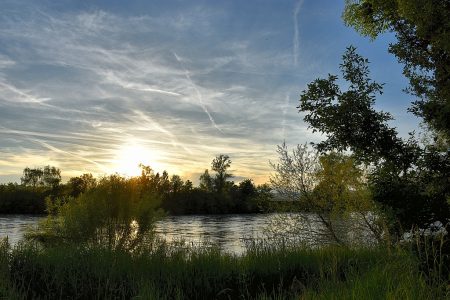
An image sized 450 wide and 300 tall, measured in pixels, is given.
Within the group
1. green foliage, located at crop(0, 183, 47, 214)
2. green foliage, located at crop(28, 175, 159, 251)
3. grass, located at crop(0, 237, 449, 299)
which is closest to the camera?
Answer: grass, located at crop(0, 237, 449, 299)

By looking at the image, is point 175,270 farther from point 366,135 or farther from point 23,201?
point 23,201

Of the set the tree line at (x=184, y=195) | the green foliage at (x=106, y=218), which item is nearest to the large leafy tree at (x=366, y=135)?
the green foliage at (x=106, y=218)

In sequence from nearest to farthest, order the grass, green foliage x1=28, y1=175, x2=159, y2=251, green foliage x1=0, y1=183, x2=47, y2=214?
the grass → green foliage x1=28, y1=175, x2=159, y2=251 → green foliage x1=0, y1=183, x2=47, y2=214

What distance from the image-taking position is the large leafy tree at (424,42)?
12.4m

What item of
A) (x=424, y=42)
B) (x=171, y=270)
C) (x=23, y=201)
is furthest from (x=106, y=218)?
(x=23, y=201)

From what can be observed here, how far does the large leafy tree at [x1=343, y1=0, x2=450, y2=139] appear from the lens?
489 inches

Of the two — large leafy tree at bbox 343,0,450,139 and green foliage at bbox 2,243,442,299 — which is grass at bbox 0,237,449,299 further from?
large leafy tree at bbox 343,0,450,139

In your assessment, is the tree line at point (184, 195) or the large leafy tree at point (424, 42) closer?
the large leafy tree at point (424, 42)

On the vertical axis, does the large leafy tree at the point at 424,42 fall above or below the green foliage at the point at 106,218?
above

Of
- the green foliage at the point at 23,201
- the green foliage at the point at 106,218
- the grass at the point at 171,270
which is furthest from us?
the green foliage at the point at 23,201

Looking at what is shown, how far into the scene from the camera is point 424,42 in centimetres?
1425

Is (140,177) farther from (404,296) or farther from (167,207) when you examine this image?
(167,207)

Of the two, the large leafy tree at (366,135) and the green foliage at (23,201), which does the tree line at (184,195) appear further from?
the large leafy tree at (366,135)

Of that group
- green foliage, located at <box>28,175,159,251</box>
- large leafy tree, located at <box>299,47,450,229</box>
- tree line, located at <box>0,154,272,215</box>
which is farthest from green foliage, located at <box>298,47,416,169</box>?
tree line, located at <box>0,154,272,215</box>
